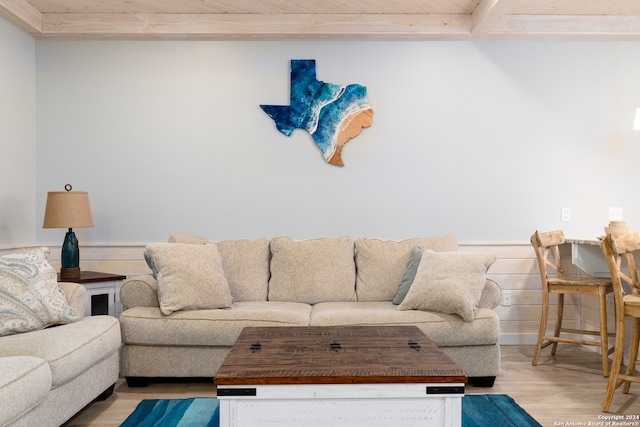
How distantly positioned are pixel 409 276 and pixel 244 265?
1117 mm

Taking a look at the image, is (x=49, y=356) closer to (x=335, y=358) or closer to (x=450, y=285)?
(x=335, y=358)

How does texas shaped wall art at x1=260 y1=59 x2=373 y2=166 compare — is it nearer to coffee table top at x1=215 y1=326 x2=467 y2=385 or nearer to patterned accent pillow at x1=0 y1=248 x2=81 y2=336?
coffee table top at x1=215 y1=326 x2=467 y2=385

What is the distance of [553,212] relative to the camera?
4.62m

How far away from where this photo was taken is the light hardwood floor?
2934mm

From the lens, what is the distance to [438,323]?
3387 mm

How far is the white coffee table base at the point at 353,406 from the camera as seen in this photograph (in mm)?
2051

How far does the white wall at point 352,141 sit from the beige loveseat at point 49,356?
1.51 metres

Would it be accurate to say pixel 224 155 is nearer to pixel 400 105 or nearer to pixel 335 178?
pixel 335 178

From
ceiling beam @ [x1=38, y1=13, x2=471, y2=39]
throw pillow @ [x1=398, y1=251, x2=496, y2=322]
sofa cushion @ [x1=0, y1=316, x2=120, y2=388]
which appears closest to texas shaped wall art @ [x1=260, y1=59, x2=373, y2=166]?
ceiling beam @ [x1=38, y1=13, x2=471, y2=39]

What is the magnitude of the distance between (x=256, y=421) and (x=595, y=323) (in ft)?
10.9

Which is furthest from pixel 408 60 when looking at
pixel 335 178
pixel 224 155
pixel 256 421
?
pixel 256 421

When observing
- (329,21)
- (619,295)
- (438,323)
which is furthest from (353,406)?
(329,21)

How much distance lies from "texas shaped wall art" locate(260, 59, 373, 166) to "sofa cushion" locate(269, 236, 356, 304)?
798 mm

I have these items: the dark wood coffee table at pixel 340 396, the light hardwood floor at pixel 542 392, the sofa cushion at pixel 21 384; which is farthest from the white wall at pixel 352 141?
the dark wood coffee table at pixel 340 396
